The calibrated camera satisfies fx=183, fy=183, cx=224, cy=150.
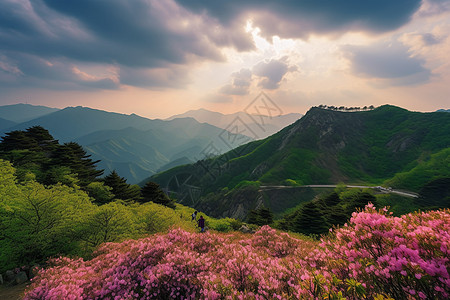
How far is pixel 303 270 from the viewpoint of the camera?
6.20m

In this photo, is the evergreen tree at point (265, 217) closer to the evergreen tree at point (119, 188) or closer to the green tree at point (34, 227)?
the evergreen tree at point (119, 188)

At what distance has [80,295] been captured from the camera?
311 inches

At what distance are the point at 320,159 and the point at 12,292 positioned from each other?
13893 cm

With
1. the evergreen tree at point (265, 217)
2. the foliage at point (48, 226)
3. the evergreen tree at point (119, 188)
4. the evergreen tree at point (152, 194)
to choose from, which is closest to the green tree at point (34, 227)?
the foliage at point (48, 226)

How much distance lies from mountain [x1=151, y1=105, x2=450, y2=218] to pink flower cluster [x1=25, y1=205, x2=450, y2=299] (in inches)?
3029

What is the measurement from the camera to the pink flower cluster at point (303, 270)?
13.1 ft

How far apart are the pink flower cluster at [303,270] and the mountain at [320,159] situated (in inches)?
3029

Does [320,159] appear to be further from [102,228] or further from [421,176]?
[102,228]

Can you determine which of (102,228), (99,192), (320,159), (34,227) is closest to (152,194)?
(99,192)

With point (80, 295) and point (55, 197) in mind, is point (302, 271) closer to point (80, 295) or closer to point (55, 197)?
point (80, 295)

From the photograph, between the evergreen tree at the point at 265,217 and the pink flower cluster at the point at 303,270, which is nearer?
the pink flower cluster at the point at 303,270

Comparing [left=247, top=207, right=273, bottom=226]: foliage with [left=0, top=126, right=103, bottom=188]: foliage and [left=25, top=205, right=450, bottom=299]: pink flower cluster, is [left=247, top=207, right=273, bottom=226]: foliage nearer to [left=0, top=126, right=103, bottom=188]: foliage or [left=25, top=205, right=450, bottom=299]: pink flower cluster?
[left=25, top=205, right=450, bottom=299]: pink flower cluster

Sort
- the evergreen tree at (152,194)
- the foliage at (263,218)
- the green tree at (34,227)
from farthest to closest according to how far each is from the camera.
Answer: the evergreen tree at (152,194)
the foliage at (263,218)
the green tree at (34,227)

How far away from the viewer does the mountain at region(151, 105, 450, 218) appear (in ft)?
323
